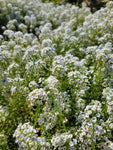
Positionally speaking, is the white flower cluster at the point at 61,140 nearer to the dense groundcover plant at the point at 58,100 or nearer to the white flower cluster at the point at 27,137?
the dense groundcover plant at the point at 58,100

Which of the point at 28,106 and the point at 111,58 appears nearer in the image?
the point at 111,58

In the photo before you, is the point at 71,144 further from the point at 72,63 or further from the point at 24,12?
the point at 24,12

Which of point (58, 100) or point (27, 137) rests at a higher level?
point (58, 100)

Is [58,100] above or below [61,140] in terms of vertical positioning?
above

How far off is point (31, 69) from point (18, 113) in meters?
0.96

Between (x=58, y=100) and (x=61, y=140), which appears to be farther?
(x=58, y=100)

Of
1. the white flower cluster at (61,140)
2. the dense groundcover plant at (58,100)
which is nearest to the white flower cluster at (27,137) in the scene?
the dense groundcover plant at (58,100)

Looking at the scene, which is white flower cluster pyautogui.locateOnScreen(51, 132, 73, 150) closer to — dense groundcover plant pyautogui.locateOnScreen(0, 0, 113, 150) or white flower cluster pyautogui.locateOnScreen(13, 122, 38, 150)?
dense groundcover plant pyautogui.locateOnScreen(0, 0, 113, 150)

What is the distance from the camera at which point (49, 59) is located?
3697mm

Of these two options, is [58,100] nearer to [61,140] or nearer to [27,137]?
[61,140]

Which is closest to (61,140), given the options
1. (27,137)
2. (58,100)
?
(27,137)

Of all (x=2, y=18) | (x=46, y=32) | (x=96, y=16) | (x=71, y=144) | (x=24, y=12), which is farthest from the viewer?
(x=24, y=12)

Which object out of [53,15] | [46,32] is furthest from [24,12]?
[46,32]

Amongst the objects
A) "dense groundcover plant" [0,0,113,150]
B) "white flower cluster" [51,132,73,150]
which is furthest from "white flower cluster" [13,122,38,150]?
"white flower cluster" [51,132,73,150]
